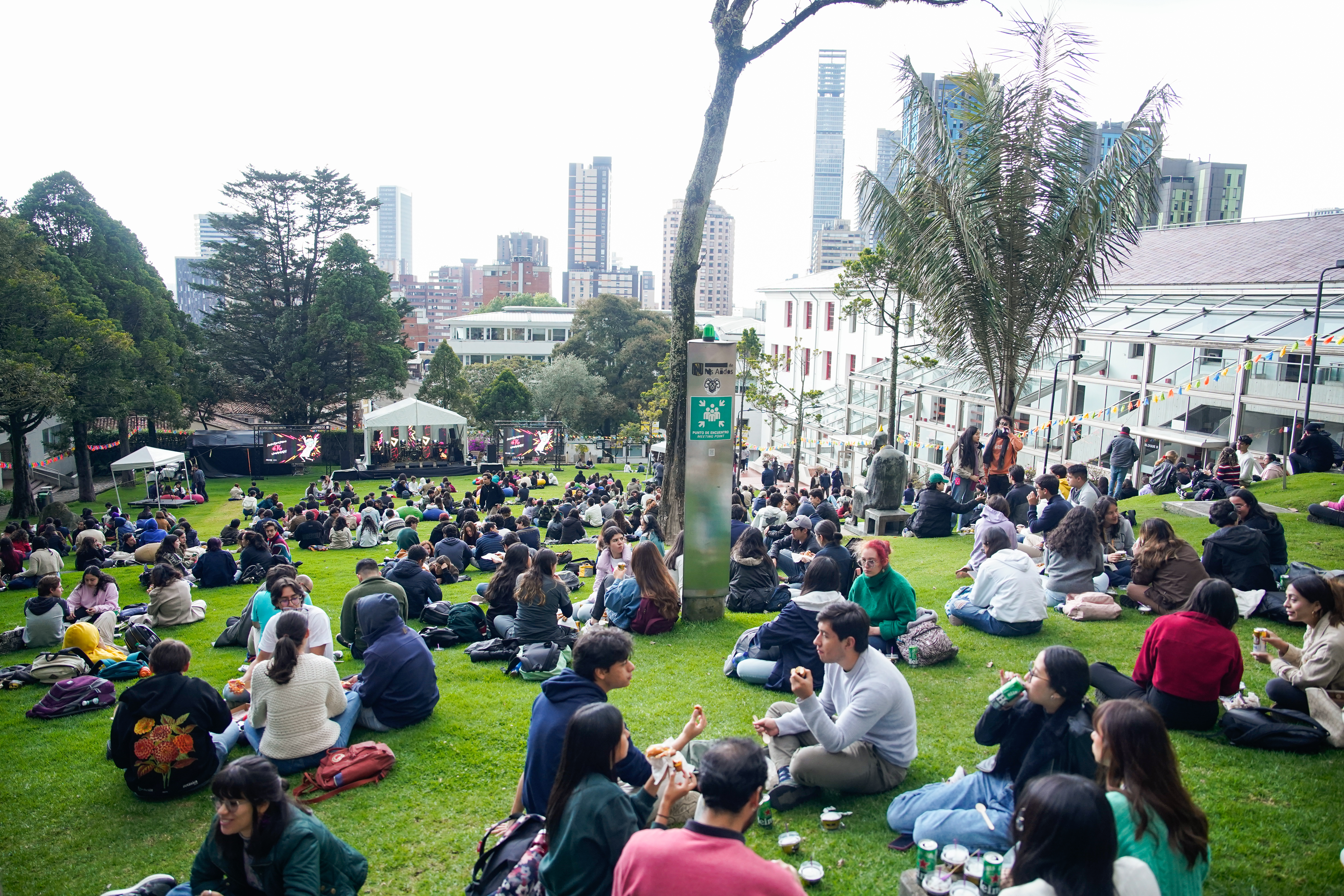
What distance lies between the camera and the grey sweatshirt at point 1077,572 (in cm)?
817

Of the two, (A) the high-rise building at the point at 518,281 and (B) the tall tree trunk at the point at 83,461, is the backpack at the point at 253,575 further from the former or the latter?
(A) the high-rise building at the point at 518,281

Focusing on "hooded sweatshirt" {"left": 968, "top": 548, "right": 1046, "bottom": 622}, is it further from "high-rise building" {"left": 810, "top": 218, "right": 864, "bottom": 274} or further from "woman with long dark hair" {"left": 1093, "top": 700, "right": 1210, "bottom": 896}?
"high-rise building" {"left": 810, "top": 218, "right": 864, "bottom": 274}

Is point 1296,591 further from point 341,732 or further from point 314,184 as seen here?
Result: point 314,184

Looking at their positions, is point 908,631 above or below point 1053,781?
below

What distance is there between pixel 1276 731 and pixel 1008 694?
2287mm

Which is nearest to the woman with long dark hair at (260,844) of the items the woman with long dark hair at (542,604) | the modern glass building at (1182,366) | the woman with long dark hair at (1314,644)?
the woman with long dark hair at (542,604)

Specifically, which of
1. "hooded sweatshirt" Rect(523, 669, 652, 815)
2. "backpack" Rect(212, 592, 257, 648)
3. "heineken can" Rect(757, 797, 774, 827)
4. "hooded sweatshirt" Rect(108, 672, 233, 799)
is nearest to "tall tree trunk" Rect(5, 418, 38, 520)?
"backpack" Rect(212, 592, 257, 648)

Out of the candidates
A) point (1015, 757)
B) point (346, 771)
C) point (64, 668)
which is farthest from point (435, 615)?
point (1015, 757)

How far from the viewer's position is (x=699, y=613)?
28.4 ft

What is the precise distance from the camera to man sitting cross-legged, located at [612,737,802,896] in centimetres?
256

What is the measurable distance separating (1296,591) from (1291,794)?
1375 mm

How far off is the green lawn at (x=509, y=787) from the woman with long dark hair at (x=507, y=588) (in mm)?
521

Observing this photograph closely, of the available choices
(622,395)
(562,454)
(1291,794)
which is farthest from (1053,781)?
(622,395)

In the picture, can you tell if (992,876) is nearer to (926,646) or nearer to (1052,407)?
(926,646)
